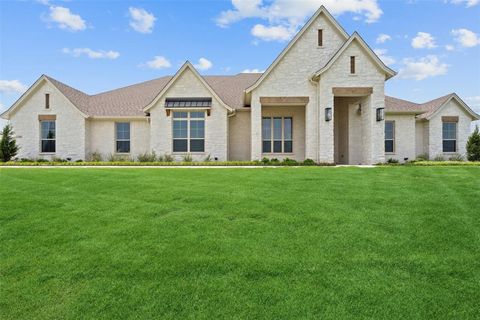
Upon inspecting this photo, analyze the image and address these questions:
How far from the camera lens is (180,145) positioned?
22.2m

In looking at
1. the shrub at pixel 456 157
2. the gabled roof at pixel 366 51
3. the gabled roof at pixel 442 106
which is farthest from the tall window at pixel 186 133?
the shrub at pixel 456 157

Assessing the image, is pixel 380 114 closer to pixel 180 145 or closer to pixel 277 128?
pixel 277 128

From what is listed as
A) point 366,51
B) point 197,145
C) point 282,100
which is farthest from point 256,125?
point 366,51

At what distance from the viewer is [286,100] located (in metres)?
20.9

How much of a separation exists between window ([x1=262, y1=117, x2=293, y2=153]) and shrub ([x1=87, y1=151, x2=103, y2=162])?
491 inches

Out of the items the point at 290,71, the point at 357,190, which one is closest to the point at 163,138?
the point at 290,71

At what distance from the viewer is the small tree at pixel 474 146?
2348cm

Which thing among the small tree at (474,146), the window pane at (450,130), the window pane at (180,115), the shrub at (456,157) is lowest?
the shrub at (456,157)

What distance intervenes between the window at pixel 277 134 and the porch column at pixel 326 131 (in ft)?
10.5

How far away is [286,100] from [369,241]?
16200 millimetres

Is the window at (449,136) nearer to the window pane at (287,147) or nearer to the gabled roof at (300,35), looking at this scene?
the gabled roof at (300,35)

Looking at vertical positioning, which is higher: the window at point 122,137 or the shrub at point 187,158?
the window at point 122,137

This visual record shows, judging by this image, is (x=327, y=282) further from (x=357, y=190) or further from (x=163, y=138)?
(x=163, y=138)

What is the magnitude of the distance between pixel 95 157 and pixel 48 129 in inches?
170
